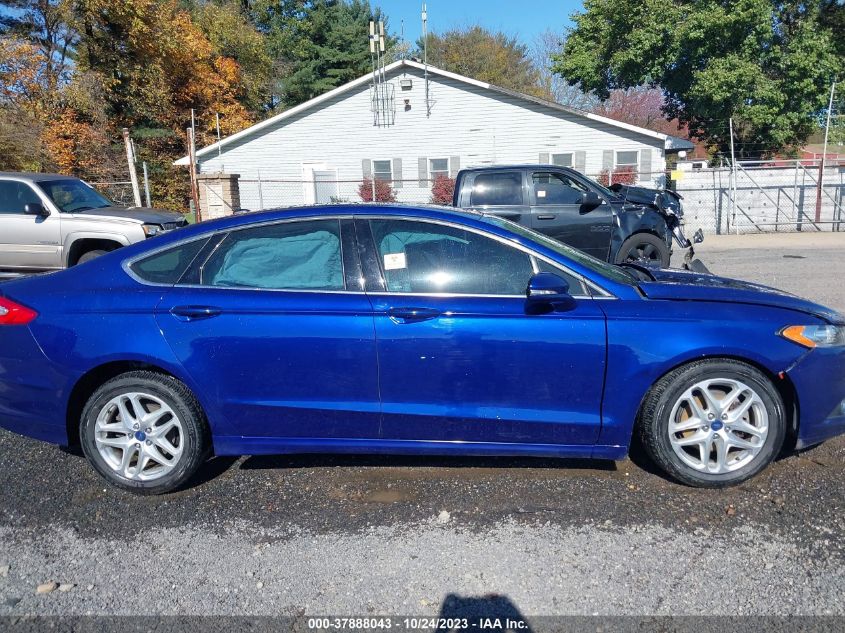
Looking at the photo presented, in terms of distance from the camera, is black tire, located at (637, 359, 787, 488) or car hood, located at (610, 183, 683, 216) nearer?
black tire, located at (637, 359, 787, 488)

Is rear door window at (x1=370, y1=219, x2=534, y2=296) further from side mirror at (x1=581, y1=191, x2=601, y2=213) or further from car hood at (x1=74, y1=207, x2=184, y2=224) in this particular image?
car hood at (x1=74, y1=207, x2=184, y2=224)

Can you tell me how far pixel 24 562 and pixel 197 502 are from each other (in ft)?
2.72

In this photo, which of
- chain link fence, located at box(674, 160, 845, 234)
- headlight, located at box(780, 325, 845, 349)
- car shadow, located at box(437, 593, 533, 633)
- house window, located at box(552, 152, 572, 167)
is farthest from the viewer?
house window, located at box(552, 152, 572, 167)

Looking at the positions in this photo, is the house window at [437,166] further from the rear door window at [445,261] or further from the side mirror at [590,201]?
the rear door window at [445,261]

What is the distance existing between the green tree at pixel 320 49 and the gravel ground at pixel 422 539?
124ft

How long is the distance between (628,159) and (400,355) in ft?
68.8

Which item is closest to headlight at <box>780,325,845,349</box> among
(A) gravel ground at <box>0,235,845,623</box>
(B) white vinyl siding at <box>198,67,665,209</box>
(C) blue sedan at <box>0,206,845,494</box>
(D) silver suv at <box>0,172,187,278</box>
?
(C) blue sedan at <box>0,206,845,494</box>

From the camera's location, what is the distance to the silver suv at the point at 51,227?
9.38 meters

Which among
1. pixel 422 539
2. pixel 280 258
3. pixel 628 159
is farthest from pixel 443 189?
pixel 422 539

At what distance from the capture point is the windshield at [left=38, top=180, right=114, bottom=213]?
31.9ft

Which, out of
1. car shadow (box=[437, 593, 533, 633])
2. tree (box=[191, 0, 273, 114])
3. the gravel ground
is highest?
tree (box=[191, 0, 273, 114])

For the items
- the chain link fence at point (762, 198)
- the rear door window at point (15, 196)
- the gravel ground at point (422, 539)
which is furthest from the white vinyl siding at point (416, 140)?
the gravel ground at point (422, 539)

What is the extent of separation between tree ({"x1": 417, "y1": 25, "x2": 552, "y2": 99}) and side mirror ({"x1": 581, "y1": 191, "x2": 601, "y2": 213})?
43427 mm

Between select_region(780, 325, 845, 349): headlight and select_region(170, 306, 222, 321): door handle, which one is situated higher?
select_region(170, 306, 222, 321): door handle
